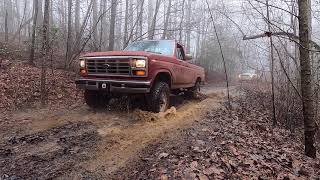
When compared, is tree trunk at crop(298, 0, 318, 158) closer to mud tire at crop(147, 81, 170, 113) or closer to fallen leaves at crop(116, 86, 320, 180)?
fallen leaves at crop(116, 86, 320, 180)

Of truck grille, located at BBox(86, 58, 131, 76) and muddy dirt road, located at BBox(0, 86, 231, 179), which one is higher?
truck grille, located at BBox(86, 58, 131, 76)

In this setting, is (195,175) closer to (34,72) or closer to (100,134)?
(100,134)

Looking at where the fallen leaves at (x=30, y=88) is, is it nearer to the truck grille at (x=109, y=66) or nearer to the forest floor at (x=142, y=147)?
the forest floor at (x=142, y=147)

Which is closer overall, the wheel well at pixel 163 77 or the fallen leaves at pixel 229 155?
the fallen leaves at pixel 229 155

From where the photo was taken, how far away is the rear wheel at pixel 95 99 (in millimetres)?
7762

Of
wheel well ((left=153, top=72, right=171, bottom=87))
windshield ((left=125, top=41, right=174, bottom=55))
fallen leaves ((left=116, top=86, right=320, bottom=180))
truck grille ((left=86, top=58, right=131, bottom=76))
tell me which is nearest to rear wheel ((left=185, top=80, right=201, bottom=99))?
windshield ((left=125, top=41, right=174, bottom=55))

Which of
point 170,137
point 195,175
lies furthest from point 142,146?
point 195,175

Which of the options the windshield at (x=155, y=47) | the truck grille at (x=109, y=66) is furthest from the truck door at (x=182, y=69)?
the truck grille at (x=109, y=66)

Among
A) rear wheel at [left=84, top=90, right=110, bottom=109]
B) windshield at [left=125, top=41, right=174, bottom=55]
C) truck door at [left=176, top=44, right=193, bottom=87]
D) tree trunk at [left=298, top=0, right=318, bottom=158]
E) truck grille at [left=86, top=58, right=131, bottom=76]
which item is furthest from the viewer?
truck door at [left=176, top=44, right=193, bottom=87]

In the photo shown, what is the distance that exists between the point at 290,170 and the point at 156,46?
4645 mm

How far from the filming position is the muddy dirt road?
171 inches

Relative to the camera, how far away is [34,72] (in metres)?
11.0

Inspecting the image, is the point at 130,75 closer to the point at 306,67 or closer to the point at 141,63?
the point at 141,63

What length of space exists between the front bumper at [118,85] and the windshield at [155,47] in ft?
6.03
